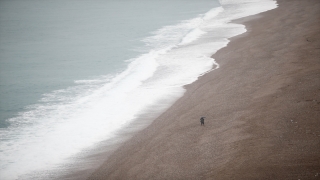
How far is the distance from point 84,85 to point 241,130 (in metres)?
16.5

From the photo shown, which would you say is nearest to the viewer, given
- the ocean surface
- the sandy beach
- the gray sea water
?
the sandy beach

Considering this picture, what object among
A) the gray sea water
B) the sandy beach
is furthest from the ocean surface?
the sandy beach

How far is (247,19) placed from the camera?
4622 centimetres

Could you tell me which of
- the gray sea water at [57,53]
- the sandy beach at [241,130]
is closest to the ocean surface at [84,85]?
the gray sea water at [57,53]

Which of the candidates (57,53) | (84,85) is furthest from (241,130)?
(57,53)

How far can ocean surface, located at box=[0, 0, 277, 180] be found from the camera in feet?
57.8

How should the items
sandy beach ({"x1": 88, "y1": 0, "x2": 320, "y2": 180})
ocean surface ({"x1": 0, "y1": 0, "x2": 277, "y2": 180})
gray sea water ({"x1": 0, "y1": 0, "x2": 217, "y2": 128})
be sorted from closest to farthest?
1. sandy beach ({"x1": 88, "y1": 0, "x2": 320, "y2": 180})
2. ocean surface ({"x1": 0, "y1": 0, "x2": 277, "y2": 180})
3. gray sea water ({"x1": 0, "y1": 0, "x2": 217, "y2": 128})

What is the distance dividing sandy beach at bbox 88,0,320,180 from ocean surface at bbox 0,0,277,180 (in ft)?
7.83

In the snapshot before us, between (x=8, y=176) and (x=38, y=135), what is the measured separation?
157 inches

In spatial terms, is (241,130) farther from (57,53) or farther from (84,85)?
(57,53)

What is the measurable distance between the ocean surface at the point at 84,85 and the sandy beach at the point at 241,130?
239cm

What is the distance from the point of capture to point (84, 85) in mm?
27891

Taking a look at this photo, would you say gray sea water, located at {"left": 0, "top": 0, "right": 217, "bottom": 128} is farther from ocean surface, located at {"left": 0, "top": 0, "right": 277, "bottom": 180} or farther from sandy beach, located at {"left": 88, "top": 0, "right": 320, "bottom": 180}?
sandy beach, located at {"left": 88, "top": 0, "right": 320, "bottom": 180}

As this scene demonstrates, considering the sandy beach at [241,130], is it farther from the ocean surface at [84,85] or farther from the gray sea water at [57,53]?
the gray sea water at [57,53]
